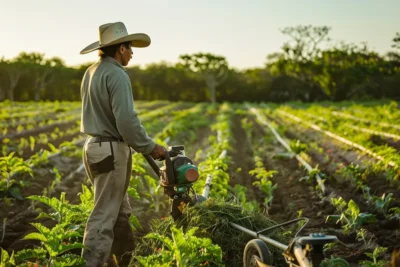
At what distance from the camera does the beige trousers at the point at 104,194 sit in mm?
4078

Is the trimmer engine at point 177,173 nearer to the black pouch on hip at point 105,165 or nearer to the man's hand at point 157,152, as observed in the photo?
the man's hand at point 157,152

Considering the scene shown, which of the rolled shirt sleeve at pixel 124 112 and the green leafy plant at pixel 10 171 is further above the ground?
the rolled shirt sleeve at pixel 124 112

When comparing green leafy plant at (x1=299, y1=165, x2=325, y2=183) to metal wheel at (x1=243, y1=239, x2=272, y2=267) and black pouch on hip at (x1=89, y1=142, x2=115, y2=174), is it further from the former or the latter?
metal wheel at (x1=243, y1=239, x2=272, y2=267)

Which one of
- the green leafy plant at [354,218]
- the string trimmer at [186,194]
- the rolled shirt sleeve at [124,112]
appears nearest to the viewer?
the string trimmer at [186,194]

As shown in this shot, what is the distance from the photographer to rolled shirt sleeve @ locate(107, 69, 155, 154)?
390 centimetres

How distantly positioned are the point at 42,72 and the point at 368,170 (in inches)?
1660

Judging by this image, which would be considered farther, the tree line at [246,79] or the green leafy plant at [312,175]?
the tree line at [246,79]

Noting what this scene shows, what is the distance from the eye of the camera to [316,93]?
4881cm

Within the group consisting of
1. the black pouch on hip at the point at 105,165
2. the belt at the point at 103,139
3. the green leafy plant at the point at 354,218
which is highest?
the belt at the point at 103,139

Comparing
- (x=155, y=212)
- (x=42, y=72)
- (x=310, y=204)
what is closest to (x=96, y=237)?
(x=155, y=212)

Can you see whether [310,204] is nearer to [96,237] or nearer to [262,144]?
[96,237]

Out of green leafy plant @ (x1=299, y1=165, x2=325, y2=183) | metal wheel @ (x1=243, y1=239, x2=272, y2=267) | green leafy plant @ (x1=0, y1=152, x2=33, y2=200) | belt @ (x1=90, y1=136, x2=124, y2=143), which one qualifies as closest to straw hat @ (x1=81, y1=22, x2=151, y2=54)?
belt @ (x1=90, y1=136, x2=124, y2=143)

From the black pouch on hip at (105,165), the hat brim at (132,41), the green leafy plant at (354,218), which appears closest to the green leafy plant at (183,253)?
the black pouch on hip at (105,165)

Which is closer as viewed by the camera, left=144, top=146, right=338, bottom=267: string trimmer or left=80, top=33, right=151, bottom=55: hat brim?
left=144, top=146, right=338, bottom=267: string trimmer
